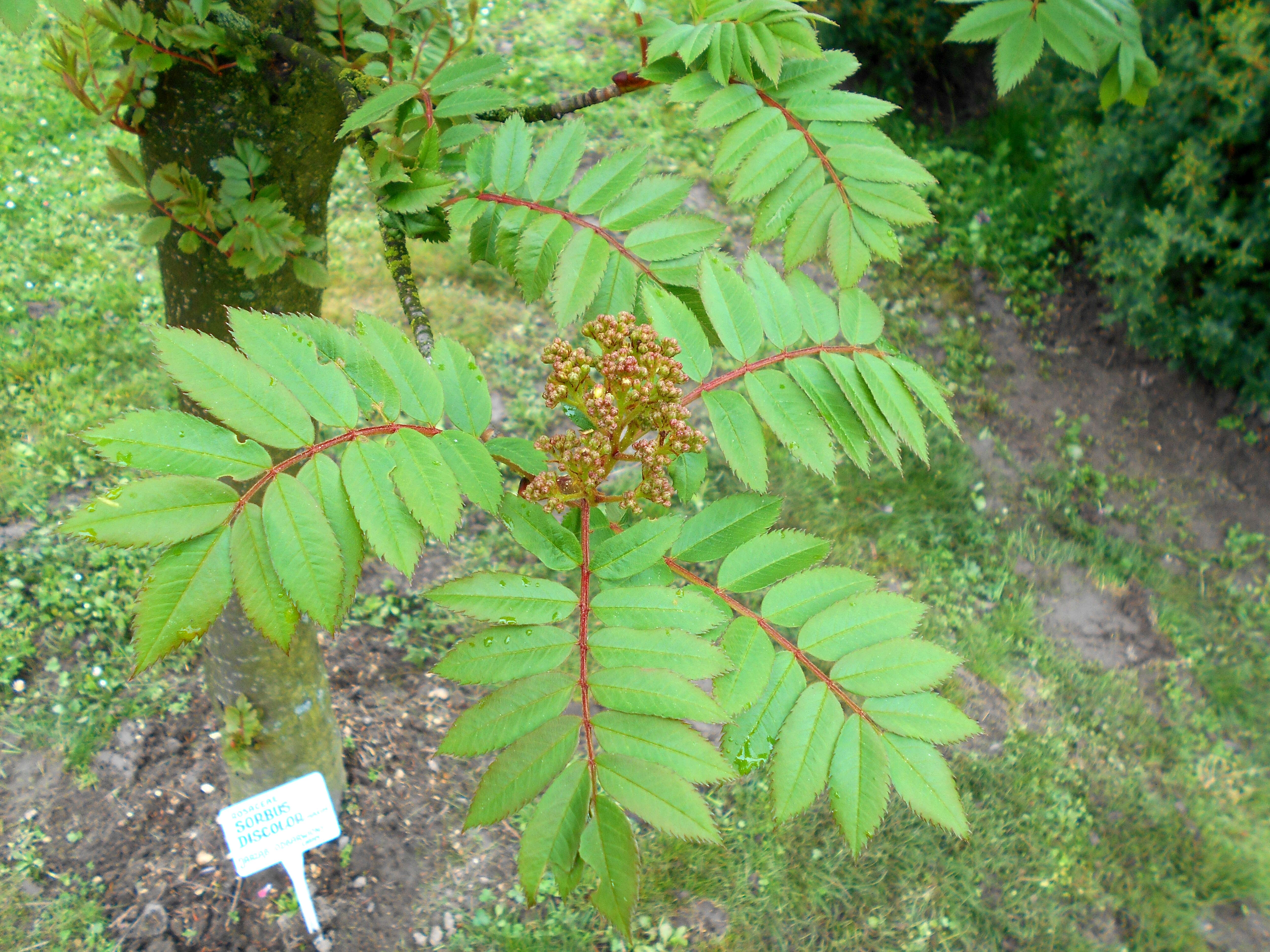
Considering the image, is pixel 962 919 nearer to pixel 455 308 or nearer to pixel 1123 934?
pixel 1123 934

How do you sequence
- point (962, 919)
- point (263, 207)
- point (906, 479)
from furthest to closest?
point (906, 479) → point (962, 919) → point (263, 207)

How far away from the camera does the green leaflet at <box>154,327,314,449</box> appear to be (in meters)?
1.07

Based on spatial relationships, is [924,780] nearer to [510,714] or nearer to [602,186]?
[510,714]

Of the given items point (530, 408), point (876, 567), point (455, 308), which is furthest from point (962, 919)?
point (455, 308)

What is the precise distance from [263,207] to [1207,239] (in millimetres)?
4548

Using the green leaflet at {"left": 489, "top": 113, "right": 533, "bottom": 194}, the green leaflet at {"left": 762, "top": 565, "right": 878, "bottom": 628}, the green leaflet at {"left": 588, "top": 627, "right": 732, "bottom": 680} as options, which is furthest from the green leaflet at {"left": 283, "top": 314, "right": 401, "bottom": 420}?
the green leaflet at {"left": 762, "top": 565, "right": 878, "bottom": 628}

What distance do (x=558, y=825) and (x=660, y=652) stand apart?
0.89ft

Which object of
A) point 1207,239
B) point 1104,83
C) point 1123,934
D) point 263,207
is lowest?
point 1123,934

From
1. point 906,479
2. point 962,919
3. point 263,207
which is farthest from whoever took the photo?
point 906,479

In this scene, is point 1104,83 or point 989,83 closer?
point 1104,83

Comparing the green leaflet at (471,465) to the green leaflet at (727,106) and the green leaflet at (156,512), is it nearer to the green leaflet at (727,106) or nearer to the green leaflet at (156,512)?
the green leaflet at (156,512)

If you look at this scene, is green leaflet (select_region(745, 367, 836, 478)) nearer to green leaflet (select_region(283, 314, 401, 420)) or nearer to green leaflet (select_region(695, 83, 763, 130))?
green leaflet (select_region(695, 83, 763, 130))

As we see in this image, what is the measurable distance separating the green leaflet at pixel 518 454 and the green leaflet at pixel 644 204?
0.52 m

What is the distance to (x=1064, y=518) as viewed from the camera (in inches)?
169
